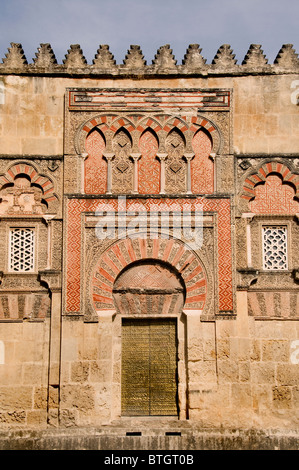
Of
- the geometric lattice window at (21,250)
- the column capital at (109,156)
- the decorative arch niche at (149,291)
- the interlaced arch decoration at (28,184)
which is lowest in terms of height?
the decorative arch niche at (149,291)

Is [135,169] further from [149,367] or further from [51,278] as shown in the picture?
[149,367]

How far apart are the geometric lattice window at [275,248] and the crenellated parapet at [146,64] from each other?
7.58 feet

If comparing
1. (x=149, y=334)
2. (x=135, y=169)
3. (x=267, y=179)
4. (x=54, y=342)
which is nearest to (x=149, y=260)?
(x=149, y=334)

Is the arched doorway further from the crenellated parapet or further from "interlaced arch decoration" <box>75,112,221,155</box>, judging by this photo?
the crenellated parapet

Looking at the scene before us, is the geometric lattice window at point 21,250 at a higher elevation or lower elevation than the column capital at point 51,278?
higher

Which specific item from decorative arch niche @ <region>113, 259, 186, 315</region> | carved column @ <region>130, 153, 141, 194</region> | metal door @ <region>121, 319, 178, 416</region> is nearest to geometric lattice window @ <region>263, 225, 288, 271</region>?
decorative arch niche @ <region>113, 259, 186, 315</region>

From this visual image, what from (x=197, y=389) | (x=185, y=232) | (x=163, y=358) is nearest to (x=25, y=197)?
(x=185, y=232)

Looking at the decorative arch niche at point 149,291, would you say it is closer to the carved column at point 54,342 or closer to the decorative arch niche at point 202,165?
the carved column at point 54,342

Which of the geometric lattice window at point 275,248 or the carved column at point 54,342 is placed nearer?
the carved column at point 54,342

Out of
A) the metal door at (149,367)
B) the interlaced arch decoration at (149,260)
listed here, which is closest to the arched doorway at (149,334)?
the metal door at (149,367)

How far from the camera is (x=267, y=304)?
9.61m

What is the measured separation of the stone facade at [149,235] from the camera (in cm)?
933

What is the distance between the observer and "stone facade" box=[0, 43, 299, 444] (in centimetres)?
933

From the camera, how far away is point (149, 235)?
9.70 meters
